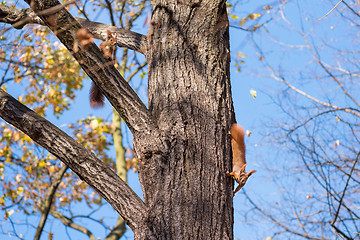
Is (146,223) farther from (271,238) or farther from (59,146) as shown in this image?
(271,238)

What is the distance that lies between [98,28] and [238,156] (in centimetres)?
150

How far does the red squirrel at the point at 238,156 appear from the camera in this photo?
2082 mm

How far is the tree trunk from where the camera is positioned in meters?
1.88

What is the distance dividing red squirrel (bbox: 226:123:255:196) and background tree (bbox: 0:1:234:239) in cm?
5

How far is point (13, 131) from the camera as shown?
20.1 ft

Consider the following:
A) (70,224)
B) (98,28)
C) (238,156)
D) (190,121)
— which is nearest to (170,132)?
(190,121)

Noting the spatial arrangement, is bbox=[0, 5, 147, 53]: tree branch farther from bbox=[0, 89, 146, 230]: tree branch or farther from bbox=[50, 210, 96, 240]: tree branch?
bbox=[50, 210, 96, 240]: tree branch

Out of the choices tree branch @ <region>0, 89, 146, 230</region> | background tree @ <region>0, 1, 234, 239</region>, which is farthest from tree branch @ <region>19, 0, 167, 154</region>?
tree branch @ <region>0, 89, 146, 230</region>

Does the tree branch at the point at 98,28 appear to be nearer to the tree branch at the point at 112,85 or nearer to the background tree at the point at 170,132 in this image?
the background tree at the point at 170,132

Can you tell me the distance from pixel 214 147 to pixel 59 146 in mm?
848

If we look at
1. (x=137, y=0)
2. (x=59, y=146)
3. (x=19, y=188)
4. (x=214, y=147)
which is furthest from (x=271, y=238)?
(x=137, y=0)

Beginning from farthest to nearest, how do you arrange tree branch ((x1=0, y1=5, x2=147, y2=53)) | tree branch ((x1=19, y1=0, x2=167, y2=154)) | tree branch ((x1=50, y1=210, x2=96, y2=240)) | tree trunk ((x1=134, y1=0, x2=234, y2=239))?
tree branch ((x1=50, y1=210, x2=96, y2=240)) → tree branch ((x1=0, y1=5, x2=147, y2=53)) → tree branch ((x1=19, y1=0, x2=167, y2=154)) → tree trunk ((x1=134, y1=0, x2=234, y2=239))

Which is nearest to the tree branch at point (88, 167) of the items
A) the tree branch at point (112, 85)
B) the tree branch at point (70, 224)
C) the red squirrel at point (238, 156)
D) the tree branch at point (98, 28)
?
the tree branch at point (112, 85)

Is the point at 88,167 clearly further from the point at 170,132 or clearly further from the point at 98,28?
the point at 98,28
